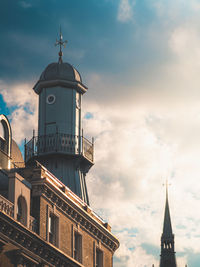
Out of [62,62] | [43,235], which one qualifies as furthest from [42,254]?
[62,62]

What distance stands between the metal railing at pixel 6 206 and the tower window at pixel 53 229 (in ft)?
18.9

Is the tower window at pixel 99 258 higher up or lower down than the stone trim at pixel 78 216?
lower down

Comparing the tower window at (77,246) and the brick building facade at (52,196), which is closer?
the brick building facade at (52,196)

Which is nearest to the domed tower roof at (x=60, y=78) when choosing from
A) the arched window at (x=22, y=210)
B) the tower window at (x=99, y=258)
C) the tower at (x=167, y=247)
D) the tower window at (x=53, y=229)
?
the tower window at (x=99, y=258)

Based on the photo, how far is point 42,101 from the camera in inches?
2324

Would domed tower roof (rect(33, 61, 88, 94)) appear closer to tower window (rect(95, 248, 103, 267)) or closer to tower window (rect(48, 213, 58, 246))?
tower window (rect(95, 248, 103, 267))

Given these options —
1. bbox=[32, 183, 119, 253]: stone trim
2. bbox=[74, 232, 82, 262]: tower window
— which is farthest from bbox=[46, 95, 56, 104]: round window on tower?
bbox=[74, 232, 82, 262]: tower window

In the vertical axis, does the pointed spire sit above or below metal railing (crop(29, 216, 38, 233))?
above

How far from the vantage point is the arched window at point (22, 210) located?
4081 cm

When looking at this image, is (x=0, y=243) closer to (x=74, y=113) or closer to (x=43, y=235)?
(x=43, y=235)

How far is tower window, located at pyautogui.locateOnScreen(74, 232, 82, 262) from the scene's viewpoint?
4820cm

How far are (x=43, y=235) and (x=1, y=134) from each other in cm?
721

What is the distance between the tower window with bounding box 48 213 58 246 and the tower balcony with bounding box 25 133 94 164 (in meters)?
11.5

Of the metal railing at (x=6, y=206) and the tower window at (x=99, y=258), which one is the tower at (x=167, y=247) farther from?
the metal railing at (x=6, y=206)
